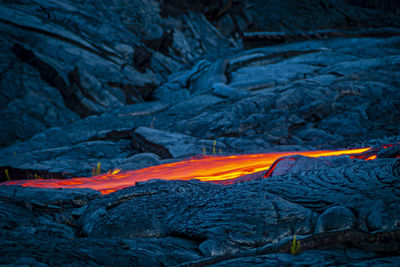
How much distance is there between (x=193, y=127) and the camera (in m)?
6.83

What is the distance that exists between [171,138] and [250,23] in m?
15.6

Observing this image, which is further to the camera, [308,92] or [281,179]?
[308,92]

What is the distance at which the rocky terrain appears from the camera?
1.87 m

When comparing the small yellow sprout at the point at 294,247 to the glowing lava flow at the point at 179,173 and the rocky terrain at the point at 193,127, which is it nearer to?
the rocky terrain at the point at 193,127

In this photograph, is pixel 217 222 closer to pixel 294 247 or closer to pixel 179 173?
pixel 294 247

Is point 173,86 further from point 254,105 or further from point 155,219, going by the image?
point 155,219

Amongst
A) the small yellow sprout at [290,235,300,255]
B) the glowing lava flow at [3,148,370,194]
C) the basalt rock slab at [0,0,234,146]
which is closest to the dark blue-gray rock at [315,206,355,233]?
the small yellow sprout at [290,235,300,255]

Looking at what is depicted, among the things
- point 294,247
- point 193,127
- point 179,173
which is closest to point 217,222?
point 294,247

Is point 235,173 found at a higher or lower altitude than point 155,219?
higher

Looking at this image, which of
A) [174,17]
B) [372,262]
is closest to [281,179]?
[372,262]

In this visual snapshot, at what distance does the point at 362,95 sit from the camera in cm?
676

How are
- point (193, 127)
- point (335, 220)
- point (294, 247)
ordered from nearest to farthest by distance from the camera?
point (294, 247) < point (335, 220) < point (193, 127)

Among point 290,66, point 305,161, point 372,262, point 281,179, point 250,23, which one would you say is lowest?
point 372,262

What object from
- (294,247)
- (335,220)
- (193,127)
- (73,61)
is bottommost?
(294,247)
